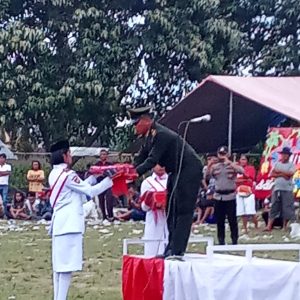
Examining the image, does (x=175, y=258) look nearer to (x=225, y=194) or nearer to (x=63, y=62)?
(x=225, y=194)

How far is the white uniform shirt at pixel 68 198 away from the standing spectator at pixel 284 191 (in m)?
9.61

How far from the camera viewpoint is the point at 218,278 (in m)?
8.40

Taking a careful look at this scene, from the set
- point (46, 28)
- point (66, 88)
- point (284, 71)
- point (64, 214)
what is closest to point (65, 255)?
point (64, 214)

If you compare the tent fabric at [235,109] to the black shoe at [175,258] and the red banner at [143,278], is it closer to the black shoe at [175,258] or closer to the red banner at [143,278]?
the black shoe at [175,258]

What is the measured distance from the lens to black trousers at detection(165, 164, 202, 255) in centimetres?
921

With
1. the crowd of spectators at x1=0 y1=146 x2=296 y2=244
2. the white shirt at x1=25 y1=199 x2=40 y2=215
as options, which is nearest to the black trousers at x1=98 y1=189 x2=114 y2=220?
the crowd of spectators at x1=0 y1=146 x2=296 y2=244

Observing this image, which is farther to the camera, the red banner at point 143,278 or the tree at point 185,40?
the tree at point 185,40

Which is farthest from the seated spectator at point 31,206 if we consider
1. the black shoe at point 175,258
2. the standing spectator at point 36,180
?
the black shoe at point 175,258

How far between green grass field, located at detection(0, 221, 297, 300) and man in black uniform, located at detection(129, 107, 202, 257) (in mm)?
1595

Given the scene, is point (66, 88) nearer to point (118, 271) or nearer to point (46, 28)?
point (46, 28)

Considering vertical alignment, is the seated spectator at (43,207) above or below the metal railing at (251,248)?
below

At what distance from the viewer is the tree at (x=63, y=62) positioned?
2870cm

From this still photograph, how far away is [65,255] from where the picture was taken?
947 centimetres

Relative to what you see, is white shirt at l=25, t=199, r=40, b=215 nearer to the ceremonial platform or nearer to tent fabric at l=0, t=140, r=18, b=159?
tent fabric at l=0, t=140, r=18, b=159
